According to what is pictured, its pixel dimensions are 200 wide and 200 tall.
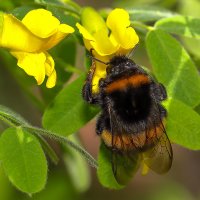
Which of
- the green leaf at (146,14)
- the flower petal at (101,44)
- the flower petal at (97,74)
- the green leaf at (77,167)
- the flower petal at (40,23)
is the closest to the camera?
the flower petal at (40,23)

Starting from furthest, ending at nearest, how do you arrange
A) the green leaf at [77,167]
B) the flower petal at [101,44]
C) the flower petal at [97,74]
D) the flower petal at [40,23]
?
the green leaf at [77,167], the flower petal at [97,74], the flower petal at [101,44], the flower petal at [40,23]

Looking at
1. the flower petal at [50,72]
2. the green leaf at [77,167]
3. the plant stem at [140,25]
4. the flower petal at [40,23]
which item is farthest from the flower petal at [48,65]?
the green leaf at [77,167]

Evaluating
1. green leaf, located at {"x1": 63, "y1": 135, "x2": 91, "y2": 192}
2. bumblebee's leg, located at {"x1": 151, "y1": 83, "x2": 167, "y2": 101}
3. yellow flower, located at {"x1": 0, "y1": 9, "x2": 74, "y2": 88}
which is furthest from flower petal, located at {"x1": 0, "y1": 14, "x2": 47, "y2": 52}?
green leaf, located at {"x1": 63, "y1": 135, "x2": 91, "y2": 192}

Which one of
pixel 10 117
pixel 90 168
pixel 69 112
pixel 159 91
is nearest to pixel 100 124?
pixel 69 112

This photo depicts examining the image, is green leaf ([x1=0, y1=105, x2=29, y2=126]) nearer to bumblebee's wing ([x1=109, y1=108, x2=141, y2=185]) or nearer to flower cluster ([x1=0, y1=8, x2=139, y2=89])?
Result: flower cluster ([x1=0, y1=8, x2=139, y2=89])

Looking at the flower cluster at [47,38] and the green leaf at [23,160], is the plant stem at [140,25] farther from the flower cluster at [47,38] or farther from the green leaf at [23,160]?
the green leaf at [23,160]

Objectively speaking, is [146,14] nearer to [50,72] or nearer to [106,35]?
[106,35]

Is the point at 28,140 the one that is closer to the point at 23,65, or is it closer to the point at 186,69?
the point at 23,65
